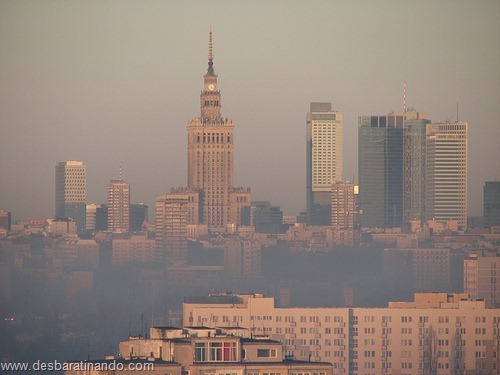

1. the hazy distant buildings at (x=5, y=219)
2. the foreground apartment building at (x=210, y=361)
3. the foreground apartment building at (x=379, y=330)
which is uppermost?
the hazy distant buildings at (x=5, y=219)

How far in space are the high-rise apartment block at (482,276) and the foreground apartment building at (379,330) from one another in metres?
51.5

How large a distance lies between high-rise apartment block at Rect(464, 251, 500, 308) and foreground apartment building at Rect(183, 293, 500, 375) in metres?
51.5

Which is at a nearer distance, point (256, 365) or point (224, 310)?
point (256, 365)

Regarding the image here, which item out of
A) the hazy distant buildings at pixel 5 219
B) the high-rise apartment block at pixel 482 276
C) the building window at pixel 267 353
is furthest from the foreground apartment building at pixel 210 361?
the hazy distant buildings at pixel 5 219

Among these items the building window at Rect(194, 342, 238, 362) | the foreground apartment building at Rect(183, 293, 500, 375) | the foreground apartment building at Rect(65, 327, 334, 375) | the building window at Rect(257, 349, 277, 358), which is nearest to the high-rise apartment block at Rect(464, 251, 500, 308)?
the foreground apartment building at Rect(183, 293, 500, 375)

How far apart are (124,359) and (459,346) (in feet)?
163

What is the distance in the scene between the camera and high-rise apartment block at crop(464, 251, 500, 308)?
561ft

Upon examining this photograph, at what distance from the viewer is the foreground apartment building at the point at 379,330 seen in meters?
109

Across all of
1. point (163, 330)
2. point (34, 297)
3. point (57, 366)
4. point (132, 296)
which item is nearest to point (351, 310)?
point (57, 366)

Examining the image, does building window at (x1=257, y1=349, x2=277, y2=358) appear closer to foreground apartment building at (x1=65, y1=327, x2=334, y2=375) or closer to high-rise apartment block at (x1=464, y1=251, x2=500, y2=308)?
foreground apartment building at (x1=65, y1=327, x2=334, y2=375)

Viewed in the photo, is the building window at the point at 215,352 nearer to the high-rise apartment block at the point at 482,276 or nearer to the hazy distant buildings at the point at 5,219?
the high-rise apartment block at the point at 482,276

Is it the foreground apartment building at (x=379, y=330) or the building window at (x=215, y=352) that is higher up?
the building window at (x=215, y=352)

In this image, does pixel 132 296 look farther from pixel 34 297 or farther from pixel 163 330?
pixel 163 330

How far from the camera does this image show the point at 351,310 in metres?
115
